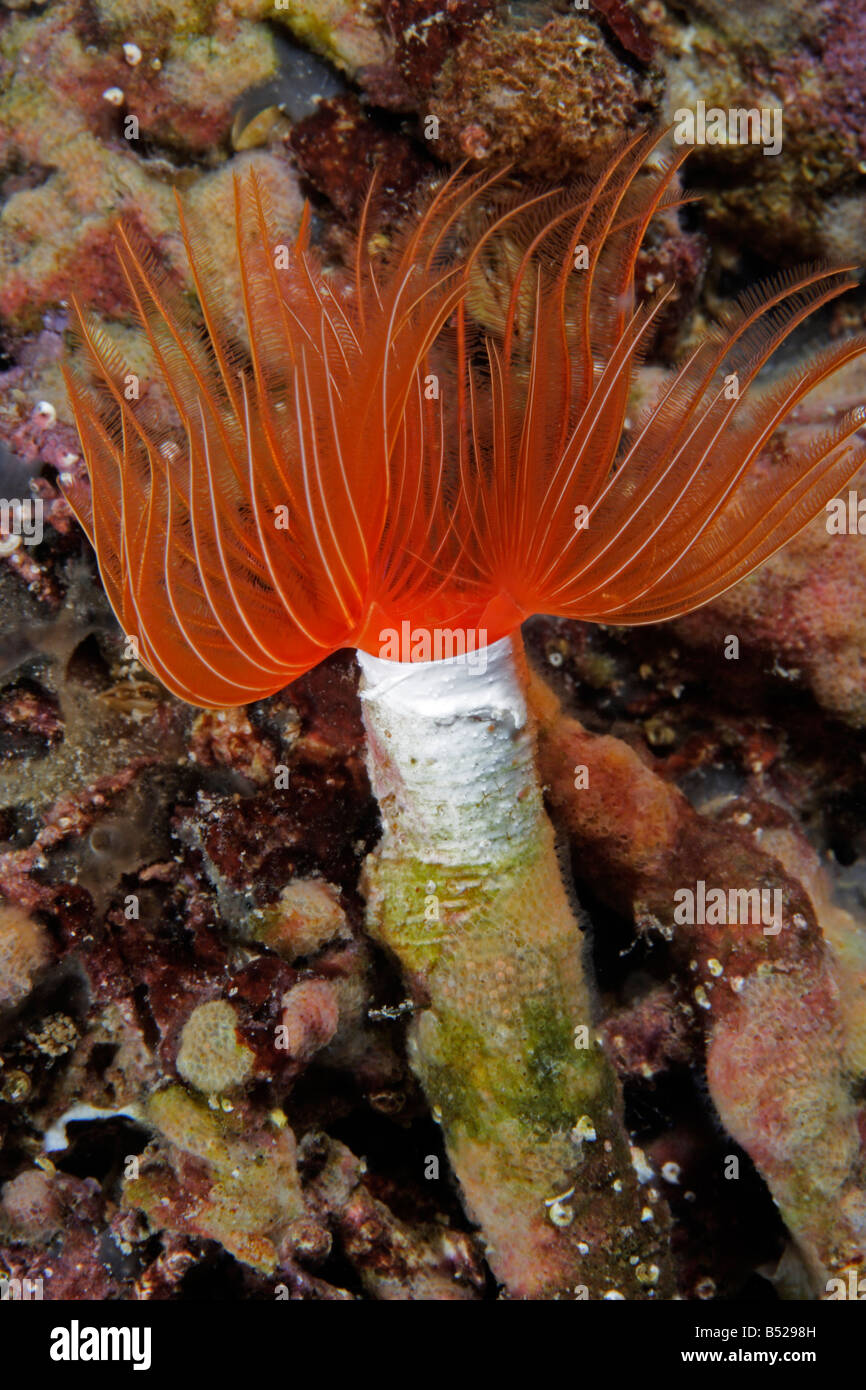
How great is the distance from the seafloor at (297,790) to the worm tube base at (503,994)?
13.9 inches

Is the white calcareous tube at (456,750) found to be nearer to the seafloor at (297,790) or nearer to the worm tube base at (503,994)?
the worm tube base at (503,994)

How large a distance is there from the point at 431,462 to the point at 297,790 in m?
1.64

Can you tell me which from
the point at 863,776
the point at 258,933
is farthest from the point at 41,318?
the point at 863,776

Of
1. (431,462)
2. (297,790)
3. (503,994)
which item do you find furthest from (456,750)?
(431,462)

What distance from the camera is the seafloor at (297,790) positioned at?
136 inches

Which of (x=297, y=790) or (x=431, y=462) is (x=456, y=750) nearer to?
(x=297, y=790)

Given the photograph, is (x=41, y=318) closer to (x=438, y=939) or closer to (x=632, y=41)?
(x=632, y=41)

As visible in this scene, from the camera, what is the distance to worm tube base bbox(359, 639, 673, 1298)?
10.9ft

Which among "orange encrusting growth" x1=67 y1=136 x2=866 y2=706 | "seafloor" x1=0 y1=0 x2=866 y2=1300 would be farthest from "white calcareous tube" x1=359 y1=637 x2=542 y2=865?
"seafloor" x1=0 y1=0 x2=866 y2=1300

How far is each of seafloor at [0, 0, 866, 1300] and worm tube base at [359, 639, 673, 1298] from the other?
0.35m

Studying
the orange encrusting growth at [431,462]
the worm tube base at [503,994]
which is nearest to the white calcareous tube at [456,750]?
the worm tube base at [503,994]

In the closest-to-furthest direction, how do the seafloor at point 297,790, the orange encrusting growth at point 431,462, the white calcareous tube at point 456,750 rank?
1. the orange encrusting growth at point 431,462
2. the white calcareous tube at point 456,750
3. the seafloor at point 297,790

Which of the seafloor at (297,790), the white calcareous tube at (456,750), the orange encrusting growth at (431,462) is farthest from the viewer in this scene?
the seafloor at (297,790)

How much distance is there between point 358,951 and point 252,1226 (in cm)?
116
